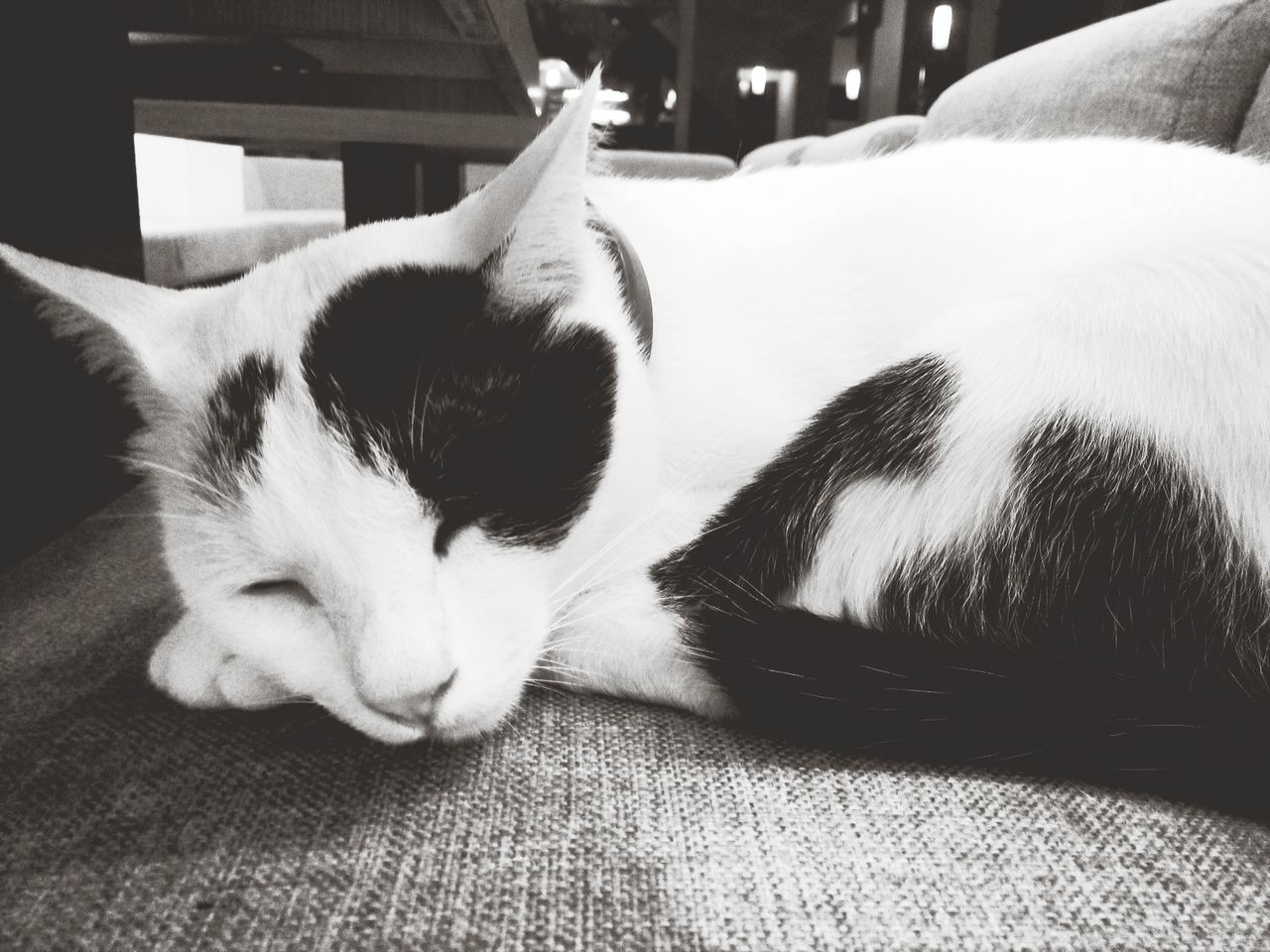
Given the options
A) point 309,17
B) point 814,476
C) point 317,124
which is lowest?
point 814,476

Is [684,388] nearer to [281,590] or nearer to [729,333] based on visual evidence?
[729,333]

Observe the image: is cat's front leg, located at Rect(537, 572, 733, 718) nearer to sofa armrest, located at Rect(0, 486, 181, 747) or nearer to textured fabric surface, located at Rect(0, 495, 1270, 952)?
textured fabric surface, located at Rect(0, 495, 1270, 952)

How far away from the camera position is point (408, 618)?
21.9 inches

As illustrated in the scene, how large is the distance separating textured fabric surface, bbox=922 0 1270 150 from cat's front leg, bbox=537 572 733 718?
1.04 meters

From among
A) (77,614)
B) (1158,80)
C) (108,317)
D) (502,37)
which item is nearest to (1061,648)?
(108,317)

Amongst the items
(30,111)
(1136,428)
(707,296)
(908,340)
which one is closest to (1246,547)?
(1136,428)

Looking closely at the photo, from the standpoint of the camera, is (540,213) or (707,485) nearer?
(540,213)

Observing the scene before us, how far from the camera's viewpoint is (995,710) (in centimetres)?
54

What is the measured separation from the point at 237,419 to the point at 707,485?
15.9 inches

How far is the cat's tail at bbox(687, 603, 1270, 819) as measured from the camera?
52 cm

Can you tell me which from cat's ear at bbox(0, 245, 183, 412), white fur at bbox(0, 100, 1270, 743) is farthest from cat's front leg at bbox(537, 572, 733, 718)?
cat's ear at bbox(0, 245, 183, 412)

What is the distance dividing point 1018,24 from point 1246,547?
12.7 ft

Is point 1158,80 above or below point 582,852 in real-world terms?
above

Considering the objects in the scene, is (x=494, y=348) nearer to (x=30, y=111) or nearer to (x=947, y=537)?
(x=947, y=537)
